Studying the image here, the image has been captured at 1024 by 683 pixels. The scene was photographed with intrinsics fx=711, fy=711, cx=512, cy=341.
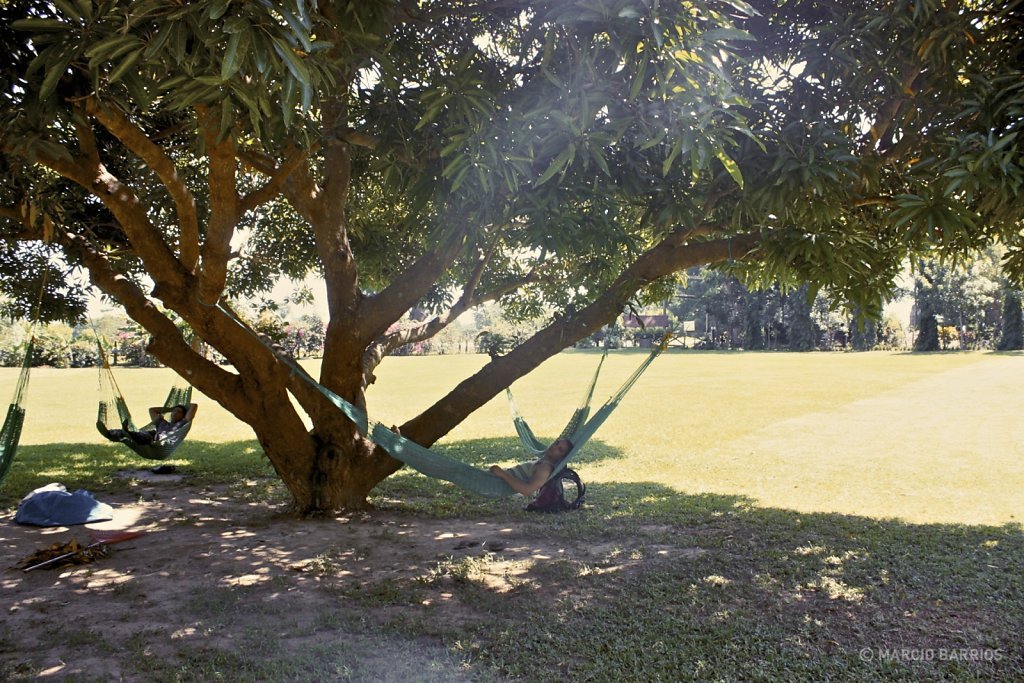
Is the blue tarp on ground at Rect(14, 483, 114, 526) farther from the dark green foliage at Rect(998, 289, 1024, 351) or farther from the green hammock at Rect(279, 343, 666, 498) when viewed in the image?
the dark green foliage at Rect(998, 289, 1024, 351)

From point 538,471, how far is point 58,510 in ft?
11.2

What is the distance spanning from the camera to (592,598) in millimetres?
3477

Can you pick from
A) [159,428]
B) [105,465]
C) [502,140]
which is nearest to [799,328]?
[105,465]

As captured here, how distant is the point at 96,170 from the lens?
4.07 meters

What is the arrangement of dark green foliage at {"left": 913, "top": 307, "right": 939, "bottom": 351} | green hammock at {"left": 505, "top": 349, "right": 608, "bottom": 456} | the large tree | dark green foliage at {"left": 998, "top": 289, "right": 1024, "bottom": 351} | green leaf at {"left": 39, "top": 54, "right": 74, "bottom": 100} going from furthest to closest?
1. dark green foliage at {"left": 913, "top": 307, "right": 939, "bottom": 351}
2. dark green foliage at {"left": 998, "top": 289, "right": 1024, "bottom": 351}
3. green hammock at {"left": 505, "top": 349, "right": 608, "bottom": 456}
4. the large tree
5. green leaf at {"left": 39, "top": 54, "right": 74, "bottom": 100}

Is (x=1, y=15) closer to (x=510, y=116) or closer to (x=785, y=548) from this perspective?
(x=510, y=116)

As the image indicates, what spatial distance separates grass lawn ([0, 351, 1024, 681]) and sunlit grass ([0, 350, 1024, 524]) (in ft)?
0.18

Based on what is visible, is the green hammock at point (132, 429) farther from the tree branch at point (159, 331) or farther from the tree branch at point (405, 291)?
the tree branch at point (405, 291)

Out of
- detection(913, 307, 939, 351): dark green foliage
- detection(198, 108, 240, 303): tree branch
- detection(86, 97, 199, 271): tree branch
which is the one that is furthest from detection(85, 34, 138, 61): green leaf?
detection(913, 307, 939, 351): dark green foliage

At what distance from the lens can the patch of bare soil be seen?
2779 mm

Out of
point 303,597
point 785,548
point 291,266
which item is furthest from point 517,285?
point 303,597

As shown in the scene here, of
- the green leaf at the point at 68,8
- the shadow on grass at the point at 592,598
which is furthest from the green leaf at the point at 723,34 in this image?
the shadow on grass at the point at 592,598

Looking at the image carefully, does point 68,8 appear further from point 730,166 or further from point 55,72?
point 730,166

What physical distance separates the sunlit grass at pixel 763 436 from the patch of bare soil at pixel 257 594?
7.26 ft
